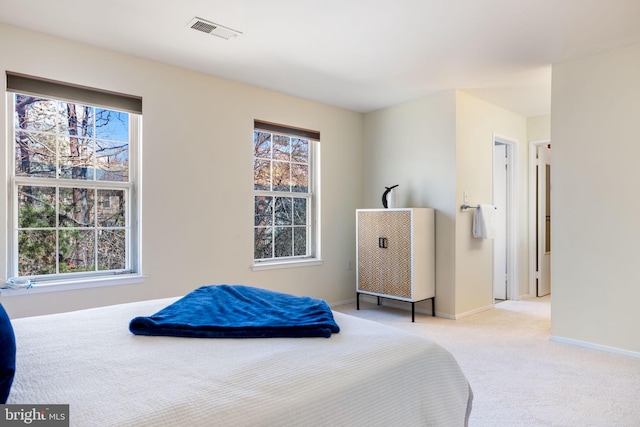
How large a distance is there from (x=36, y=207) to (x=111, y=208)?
0.49 meters

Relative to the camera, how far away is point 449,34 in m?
2.72

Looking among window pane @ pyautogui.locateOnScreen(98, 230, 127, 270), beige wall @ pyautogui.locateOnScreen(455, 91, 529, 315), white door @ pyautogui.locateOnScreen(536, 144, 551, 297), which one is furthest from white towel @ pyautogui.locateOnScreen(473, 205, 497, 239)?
window pane @ pyautogui.locateOnScreen(98, 230, 127, 270)

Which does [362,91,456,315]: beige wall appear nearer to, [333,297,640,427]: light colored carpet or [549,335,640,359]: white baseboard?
[333,297,640,427]: light colored carpet

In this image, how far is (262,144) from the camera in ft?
13.3

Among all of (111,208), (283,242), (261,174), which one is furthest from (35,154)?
(283,242)

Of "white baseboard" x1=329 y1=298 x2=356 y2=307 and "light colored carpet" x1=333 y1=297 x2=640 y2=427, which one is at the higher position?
"light colored carpet" x1=333 y1=297 x2=640 y2=427

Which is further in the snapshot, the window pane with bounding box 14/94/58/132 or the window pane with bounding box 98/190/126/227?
the window pane with bounding box 98/190/126/227

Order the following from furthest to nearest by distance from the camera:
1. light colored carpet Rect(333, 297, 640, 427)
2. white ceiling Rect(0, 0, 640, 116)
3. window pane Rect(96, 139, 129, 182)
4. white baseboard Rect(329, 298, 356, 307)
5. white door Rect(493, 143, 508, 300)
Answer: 1. white door Rect(493, 143, 508, 300)
2. white baseboard Rect(329, 298, 356, 307)
3. window pane Rect(96, 139, 129, 182)
4. white ceiling Rect(0, 0, 640, 116)
5. light colored carpet Rect(333, 297, 640, 427)

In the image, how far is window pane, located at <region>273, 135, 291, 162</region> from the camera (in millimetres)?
4164

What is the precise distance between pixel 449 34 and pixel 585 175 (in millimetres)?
1583

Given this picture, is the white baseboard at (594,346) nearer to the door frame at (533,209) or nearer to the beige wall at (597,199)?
the beige wall at (597,199)

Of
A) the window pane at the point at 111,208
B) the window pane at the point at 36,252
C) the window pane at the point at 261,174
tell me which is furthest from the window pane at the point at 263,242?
the window pane at the point at 36,252

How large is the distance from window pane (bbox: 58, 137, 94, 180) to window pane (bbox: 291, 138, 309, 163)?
6.49 ft

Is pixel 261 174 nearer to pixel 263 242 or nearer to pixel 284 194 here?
pixel 284 194
